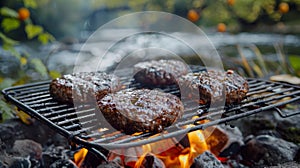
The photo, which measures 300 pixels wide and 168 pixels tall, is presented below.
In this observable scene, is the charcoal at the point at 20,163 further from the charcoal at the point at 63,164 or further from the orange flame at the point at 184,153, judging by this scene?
the orange flame at the point at 184,153

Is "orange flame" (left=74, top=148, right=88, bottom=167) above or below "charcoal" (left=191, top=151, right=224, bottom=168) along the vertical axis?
→ above

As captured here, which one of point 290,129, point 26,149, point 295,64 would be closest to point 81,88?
point 26,149

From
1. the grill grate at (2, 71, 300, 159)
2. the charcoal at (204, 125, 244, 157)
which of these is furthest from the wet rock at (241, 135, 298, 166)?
the grill grate at (2, 71, 300, 159)

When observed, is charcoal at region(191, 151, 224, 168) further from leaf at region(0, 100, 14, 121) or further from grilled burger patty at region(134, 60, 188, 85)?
leaf at region(0, 100, 14, 121)

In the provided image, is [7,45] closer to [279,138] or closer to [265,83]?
Answer: [265,83]

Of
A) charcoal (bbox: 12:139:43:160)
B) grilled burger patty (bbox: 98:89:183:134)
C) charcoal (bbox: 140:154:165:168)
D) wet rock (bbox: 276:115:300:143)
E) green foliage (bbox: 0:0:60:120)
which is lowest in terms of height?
wet rock (bbox: 276:115:300:143)

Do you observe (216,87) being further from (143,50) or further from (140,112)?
(143,50)
